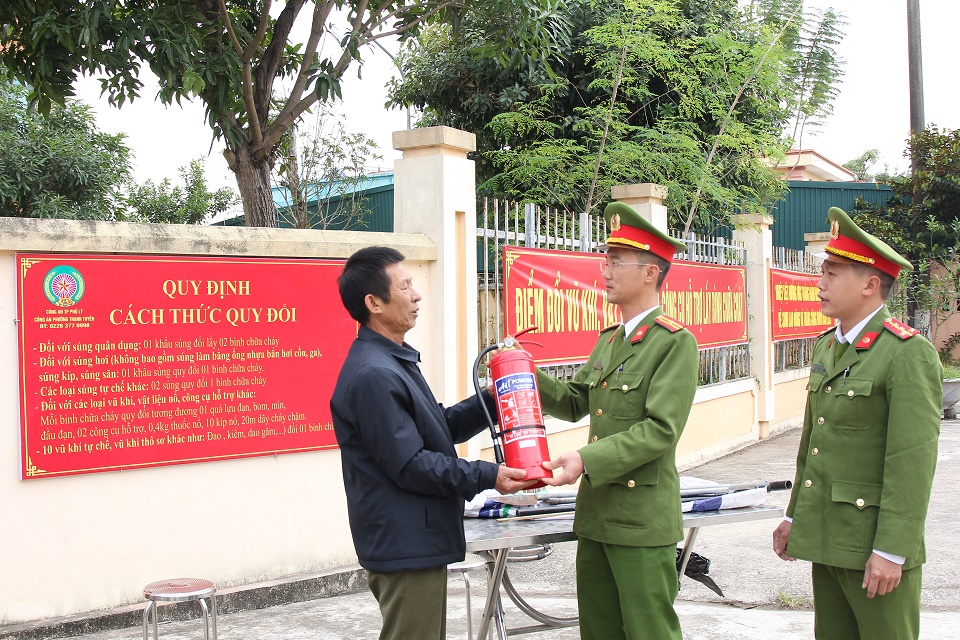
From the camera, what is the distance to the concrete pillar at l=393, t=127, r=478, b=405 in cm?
558

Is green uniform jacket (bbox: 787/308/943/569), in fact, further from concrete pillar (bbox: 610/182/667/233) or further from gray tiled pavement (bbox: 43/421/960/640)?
concrete pillar (bbox: 610/182/667/233)

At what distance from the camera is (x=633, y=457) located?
271 cm

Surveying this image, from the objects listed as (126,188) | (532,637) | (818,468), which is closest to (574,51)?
(126,188)

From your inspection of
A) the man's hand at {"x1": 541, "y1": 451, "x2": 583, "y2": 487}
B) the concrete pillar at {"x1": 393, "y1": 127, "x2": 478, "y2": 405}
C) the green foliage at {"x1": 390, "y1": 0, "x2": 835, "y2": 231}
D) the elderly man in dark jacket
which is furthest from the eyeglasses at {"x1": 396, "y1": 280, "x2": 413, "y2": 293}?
the green foliage at {"x1": 390, "y1": 0, "x2": 835, "y2": 231}

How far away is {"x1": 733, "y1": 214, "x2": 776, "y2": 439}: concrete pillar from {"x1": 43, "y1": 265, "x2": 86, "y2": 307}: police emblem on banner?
7.98 m

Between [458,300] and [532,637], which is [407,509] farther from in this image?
[458,300]

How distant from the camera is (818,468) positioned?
Result: 2.82 m

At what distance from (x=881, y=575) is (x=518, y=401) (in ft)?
3.64

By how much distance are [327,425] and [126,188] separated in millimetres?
8005

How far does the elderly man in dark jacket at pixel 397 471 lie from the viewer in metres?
2.49

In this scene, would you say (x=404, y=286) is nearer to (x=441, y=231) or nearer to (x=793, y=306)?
(x=441, y=231)

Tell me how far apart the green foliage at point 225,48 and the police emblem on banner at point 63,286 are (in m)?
2.45

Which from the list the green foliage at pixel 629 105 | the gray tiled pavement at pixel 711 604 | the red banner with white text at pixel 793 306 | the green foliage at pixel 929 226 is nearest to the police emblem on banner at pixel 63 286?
the gray tiled pavement at pixel 711 604

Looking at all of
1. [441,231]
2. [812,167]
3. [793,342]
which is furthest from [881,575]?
[812,167]
